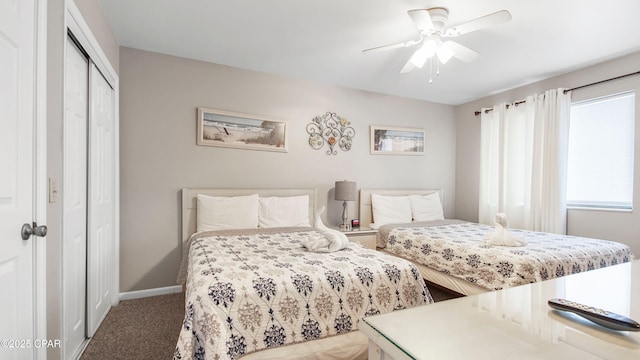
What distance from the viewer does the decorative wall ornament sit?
13.0ft

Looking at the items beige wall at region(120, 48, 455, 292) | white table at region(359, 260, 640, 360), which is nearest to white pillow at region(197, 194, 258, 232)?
beige wall at region(120, 48, 455, 292)

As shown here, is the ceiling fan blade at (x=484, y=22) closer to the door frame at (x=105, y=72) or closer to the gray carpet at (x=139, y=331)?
the door frame at (x=105, y=72)

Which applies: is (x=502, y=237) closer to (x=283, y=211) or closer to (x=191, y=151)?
(x=283, y=211)

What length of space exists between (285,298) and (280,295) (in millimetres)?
33

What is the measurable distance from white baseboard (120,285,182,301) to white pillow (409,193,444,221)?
3112mm

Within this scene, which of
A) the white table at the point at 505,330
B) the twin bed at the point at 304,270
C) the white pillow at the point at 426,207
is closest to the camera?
the white table at the point at 505,330

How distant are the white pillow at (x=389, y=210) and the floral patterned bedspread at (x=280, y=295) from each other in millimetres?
1862

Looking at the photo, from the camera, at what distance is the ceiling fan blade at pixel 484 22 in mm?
1925

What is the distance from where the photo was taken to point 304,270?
1841 mm

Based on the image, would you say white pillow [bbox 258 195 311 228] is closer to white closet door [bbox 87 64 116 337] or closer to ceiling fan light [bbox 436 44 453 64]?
white closet door [bbox 87 64 116 337]

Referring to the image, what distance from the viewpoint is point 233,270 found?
5.85ft
